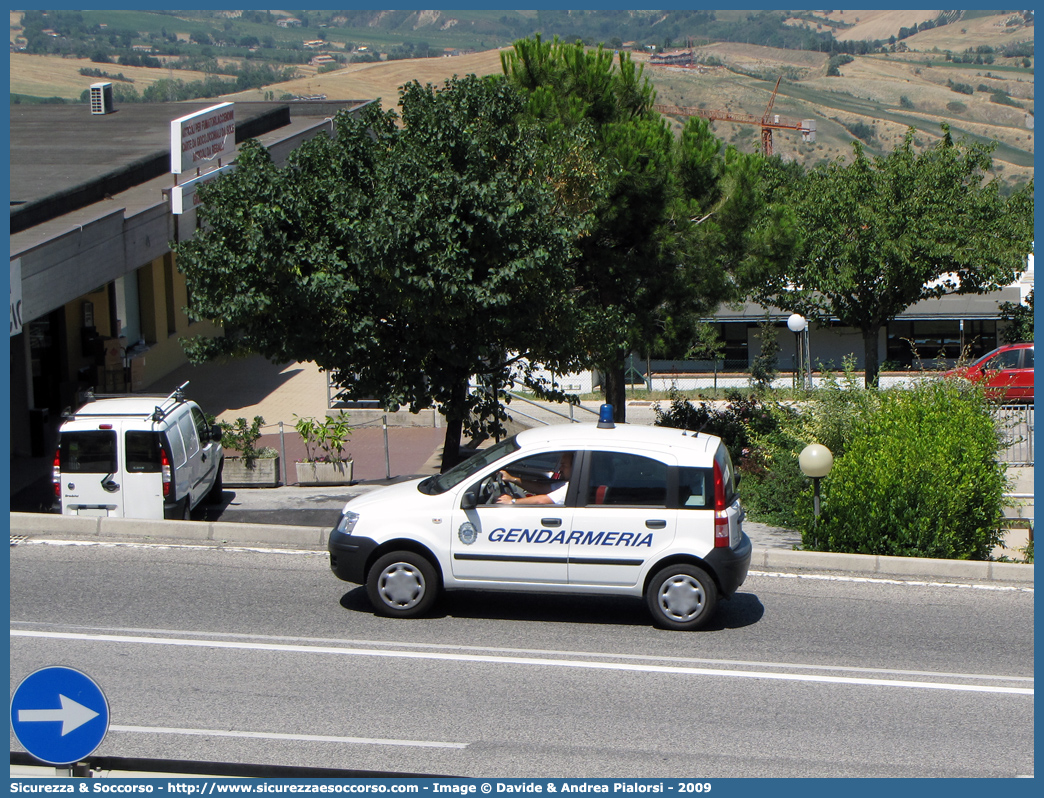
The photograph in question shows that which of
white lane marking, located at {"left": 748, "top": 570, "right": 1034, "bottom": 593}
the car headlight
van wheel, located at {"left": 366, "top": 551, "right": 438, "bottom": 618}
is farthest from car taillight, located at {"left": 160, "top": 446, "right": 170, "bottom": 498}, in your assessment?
white lane marking, located at {"left": 748, "top": 570, "right": 1034, "bottom": 593}

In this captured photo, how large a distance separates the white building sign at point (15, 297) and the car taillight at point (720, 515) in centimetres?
1039

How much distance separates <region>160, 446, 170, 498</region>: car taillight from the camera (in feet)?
42.5

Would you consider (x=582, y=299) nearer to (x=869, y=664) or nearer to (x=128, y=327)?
(x=869, y=664)

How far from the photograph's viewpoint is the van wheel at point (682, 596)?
9.05 metres

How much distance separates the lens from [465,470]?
9578mm

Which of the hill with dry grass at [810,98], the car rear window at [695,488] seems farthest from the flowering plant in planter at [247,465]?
the hill with dry grass at [810,98]

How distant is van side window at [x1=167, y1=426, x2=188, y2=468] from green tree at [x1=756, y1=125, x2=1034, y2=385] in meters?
21.9

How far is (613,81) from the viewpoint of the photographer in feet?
60.5

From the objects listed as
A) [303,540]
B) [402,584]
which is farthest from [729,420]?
[402,584]

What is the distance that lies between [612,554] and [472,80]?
8.46m

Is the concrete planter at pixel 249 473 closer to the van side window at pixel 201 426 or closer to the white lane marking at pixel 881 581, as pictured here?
the van side window at pixel 201 426

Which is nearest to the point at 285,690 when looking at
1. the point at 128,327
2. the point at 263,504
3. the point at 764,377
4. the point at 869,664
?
the point at 869,664

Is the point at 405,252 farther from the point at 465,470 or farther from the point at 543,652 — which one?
the point at 543,652

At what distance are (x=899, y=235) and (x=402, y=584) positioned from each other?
27.4m
